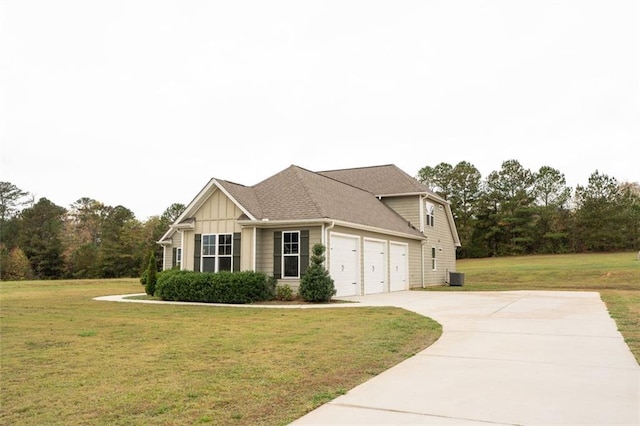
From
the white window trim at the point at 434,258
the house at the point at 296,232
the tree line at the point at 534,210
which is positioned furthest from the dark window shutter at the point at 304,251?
the tree line at the point at 534,210

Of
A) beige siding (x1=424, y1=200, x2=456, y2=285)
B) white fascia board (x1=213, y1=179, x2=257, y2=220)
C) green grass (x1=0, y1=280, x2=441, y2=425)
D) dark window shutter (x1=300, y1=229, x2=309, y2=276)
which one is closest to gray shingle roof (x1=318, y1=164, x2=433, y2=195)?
beige siding (x1=424, y1=200, x2=456, y2=285)

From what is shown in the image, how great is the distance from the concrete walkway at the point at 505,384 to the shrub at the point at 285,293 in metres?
8.11

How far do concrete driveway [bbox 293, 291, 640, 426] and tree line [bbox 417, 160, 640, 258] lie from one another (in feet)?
163

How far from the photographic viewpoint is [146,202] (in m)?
71.1

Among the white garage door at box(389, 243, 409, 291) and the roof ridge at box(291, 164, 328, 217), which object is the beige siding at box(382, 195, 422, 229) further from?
the roof ridge at box(291, 164, 328, 217)

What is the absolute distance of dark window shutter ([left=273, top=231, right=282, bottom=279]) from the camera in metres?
17.1

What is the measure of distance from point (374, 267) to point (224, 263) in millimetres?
6746

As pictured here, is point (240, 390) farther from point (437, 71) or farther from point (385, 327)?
point (437, 71)

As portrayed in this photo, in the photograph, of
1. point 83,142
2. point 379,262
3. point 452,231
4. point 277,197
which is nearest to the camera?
point 277,197

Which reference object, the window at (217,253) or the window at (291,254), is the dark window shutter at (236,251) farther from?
the window at (291,254)

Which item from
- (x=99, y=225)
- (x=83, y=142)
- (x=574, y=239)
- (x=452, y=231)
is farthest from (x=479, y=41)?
(x=99, y=225)

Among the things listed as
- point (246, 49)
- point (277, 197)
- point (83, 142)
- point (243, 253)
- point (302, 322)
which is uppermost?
point (246, 49)

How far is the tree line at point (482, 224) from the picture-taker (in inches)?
2050

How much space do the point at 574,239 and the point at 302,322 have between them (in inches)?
2067
